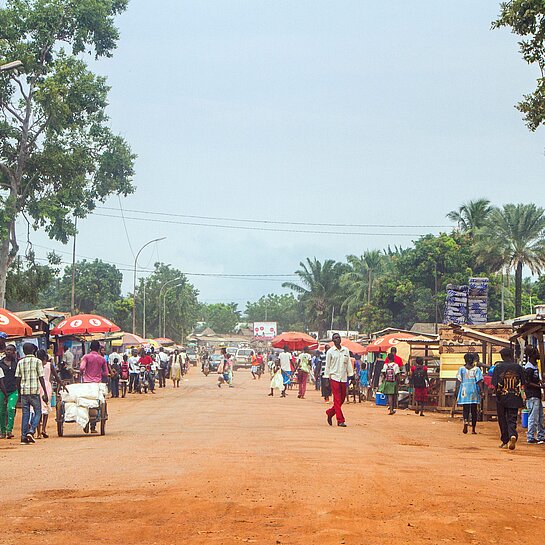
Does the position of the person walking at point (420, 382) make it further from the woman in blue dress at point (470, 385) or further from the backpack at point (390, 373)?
the woman in blue dress at point (470, 385)

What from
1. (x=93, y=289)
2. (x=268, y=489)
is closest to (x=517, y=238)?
(x=268, y=489)

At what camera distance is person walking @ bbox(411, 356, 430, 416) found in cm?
2744

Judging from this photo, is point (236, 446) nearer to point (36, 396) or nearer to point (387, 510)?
point (36, 396)

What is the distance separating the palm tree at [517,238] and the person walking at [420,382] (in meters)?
29.2

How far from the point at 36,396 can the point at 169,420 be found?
5.74 meters

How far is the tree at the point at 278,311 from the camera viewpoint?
551 feet

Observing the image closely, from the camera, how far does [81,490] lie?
10.4 meters

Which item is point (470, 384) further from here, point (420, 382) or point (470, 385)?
point (420, 382)

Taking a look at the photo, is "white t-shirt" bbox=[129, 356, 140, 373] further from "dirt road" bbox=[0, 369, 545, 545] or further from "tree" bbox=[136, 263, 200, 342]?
"tree" bbox=[136, 263, 200, 342]

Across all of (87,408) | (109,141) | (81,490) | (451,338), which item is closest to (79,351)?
(109,141)

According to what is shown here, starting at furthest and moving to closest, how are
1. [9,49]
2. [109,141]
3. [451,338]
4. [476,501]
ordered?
[109,141] < [9,49] < [451,338] < [476,501]

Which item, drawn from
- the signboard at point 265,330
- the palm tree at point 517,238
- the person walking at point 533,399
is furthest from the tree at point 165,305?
the person walking at point 533,399

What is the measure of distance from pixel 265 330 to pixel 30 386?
12774 cm

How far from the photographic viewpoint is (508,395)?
16.8m
